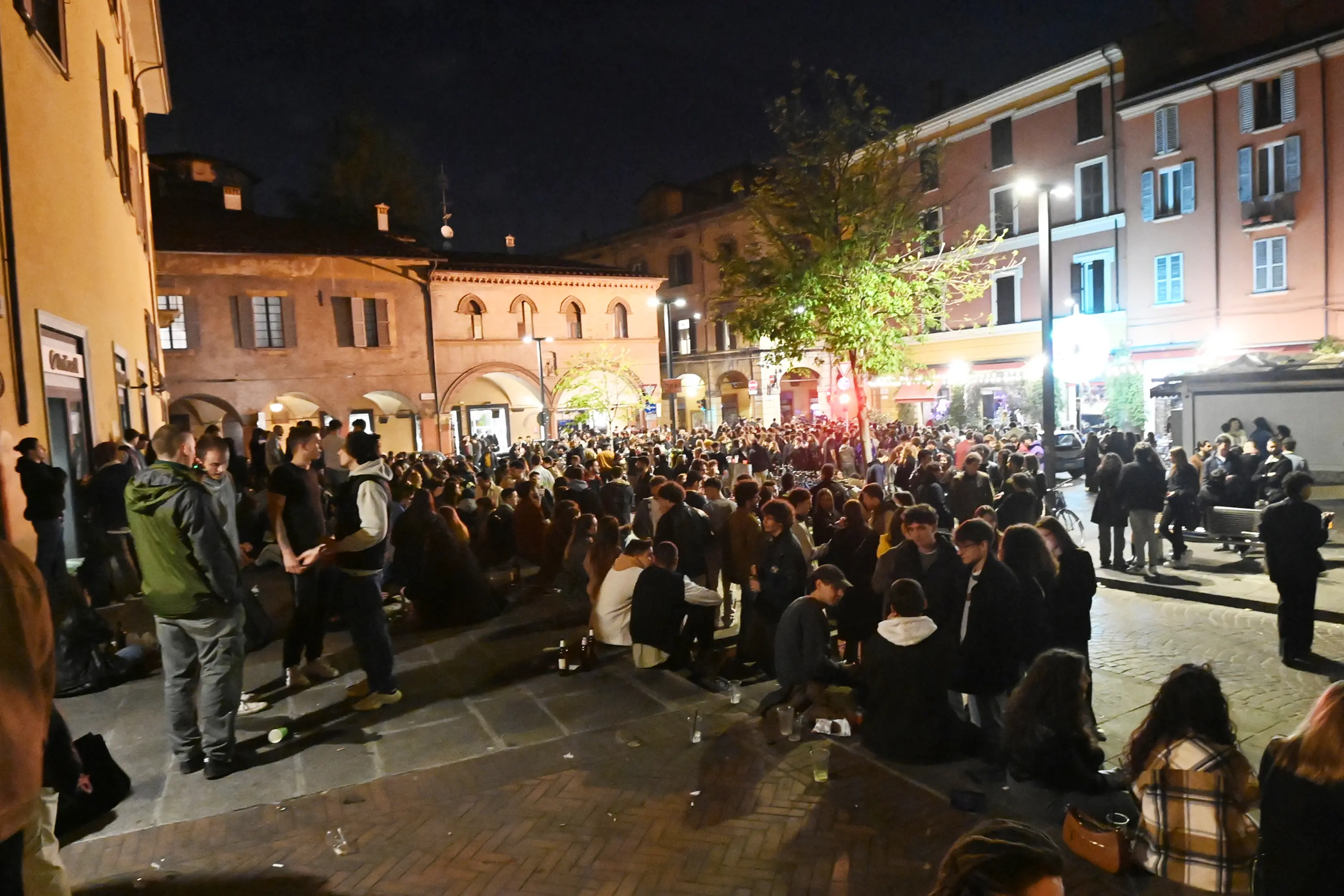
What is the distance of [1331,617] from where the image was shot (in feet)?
27.4

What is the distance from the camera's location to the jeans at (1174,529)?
11008 millimetres

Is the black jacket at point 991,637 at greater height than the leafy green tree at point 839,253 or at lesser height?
lesser

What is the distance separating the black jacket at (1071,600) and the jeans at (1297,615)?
2.59 meters

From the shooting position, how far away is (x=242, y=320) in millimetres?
29641

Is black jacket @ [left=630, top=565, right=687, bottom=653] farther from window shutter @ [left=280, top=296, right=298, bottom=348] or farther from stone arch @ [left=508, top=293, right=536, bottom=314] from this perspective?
stone arch @ [left=508, top=293, right=536, bottom=314]

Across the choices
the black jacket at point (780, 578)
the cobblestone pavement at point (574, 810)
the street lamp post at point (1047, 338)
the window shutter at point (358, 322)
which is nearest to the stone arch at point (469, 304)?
the window shutter at point (358, 322)

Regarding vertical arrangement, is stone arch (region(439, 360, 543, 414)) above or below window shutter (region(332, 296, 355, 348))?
below

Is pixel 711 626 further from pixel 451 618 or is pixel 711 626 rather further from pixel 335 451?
pixel 335 451

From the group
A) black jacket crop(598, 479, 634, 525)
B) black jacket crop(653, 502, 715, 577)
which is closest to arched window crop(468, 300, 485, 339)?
black jacket crop(598, 479, 634, 525)

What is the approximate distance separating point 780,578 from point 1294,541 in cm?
417

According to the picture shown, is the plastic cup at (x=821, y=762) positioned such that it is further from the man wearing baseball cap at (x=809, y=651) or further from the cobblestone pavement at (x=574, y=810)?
the man wearing baseball cap at (x=809, y=651)

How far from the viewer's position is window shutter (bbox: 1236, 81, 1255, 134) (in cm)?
2597

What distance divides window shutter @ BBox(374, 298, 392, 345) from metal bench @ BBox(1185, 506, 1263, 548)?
27.8 m

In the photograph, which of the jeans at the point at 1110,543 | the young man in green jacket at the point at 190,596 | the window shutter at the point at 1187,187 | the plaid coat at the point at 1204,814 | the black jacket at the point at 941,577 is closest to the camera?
the plaid coat at the point at 1204,814
